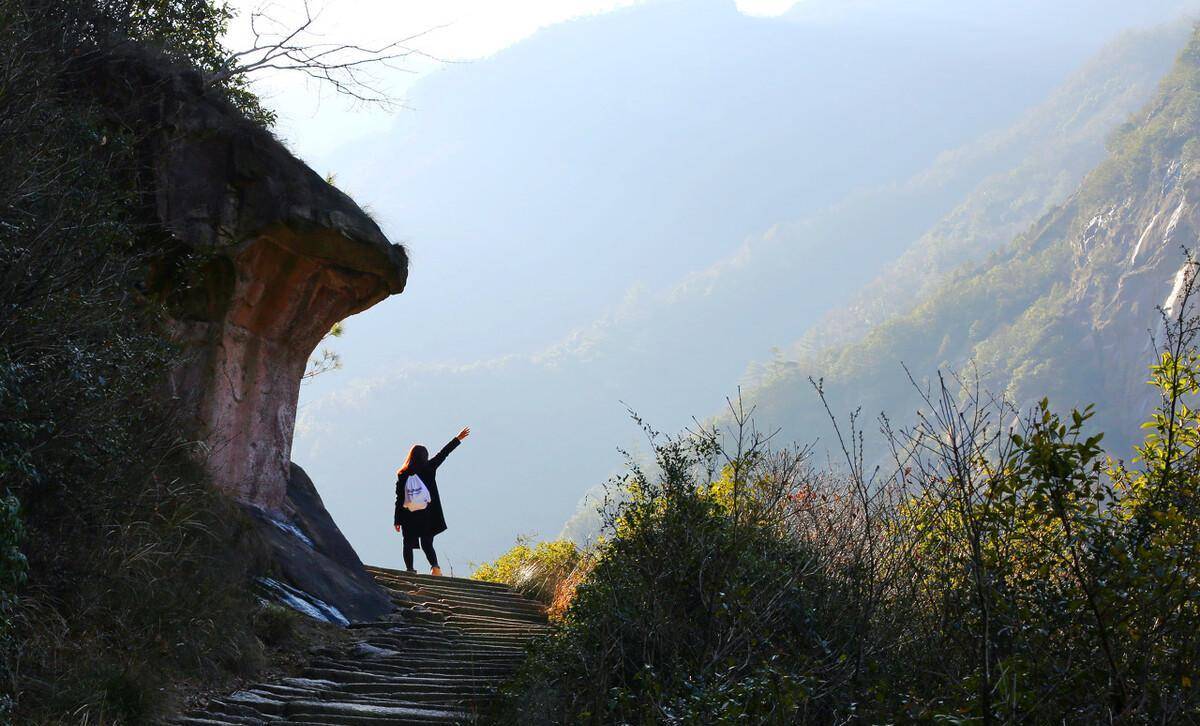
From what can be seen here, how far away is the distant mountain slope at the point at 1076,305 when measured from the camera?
3339 inches

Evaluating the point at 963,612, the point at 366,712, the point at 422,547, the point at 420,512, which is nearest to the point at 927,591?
the point at 963,612

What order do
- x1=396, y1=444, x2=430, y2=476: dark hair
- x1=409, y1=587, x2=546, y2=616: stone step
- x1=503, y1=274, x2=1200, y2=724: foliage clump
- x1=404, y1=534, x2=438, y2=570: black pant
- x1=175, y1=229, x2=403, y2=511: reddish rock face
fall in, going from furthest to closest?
x1=404, y1=534, x2=438, y2=570: black pant < x1=396, y1=444, x2=430, y2=476: dark hair < x1=409, y1=587, x2=546, y2=616: stone step < x1=175, y1=229, x2=403, y2=511: reddish rock face < x1=503, y1=274, x2=1200, y2=724: foliage clump

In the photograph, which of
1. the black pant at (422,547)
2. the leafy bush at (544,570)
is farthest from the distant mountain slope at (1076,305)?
the black pant at (422,547)

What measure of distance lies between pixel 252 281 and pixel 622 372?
569 feet

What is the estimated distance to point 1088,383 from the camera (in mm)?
88312

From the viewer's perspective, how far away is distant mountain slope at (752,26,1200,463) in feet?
278

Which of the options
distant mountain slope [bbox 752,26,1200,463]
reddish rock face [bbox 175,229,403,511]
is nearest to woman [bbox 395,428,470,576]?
reddish rock face [bbox 175,229,403,511]

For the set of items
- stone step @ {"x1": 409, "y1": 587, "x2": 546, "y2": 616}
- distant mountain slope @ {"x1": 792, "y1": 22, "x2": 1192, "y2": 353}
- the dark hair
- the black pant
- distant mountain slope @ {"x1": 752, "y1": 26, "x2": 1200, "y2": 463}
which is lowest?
stone step @ {"x1": 409, "y1": 587, "x2": 546, "y2": 616}

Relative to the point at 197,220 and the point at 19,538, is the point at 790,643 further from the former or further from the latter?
the point at 197,220

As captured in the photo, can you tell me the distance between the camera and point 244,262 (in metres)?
9.89

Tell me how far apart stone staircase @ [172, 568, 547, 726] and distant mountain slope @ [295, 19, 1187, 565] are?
118629mm

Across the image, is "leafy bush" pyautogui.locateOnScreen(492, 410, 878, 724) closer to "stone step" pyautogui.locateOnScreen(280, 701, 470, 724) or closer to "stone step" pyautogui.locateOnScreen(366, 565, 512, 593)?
"stone step" pyautogui.locateOnScreen(280, 701, 470, 724)

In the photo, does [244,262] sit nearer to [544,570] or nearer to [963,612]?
[544,570]

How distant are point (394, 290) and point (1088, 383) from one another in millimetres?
86690
